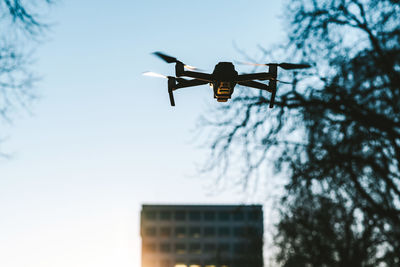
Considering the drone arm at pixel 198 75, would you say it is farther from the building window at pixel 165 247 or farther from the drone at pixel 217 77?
the building window at pixel 165 247

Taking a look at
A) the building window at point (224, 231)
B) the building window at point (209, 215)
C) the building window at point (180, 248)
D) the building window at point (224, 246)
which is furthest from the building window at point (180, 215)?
the building window at point (224, 246)

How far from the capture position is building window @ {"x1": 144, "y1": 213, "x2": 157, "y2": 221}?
291 feet

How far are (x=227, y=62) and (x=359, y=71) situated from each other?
8.23 m

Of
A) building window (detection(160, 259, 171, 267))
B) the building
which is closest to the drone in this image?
the building

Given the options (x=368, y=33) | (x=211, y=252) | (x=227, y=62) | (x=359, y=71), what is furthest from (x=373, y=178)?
(x=211, y=252)

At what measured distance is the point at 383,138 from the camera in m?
10.7

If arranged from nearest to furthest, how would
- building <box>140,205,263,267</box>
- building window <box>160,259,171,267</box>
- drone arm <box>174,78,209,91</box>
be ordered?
drone arm <box>174,78,209,91</box> < building window <box>160,259,171,267</box> < building <box>140,205,263,267</box>

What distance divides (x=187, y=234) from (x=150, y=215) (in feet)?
29.6

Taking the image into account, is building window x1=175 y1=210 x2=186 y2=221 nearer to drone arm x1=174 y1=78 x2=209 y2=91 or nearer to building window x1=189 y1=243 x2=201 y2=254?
building window x1=189 y1=243 x2=201 y2=254

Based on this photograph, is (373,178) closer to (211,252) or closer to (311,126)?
(311,126)

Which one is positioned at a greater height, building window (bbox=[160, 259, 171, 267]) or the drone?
the drone

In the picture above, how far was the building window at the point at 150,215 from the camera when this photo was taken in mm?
88625

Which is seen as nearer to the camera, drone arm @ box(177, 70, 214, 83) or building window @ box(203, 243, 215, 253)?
drone arm @ box(177, 70, 214, 83)

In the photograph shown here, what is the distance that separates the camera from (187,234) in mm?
87625
